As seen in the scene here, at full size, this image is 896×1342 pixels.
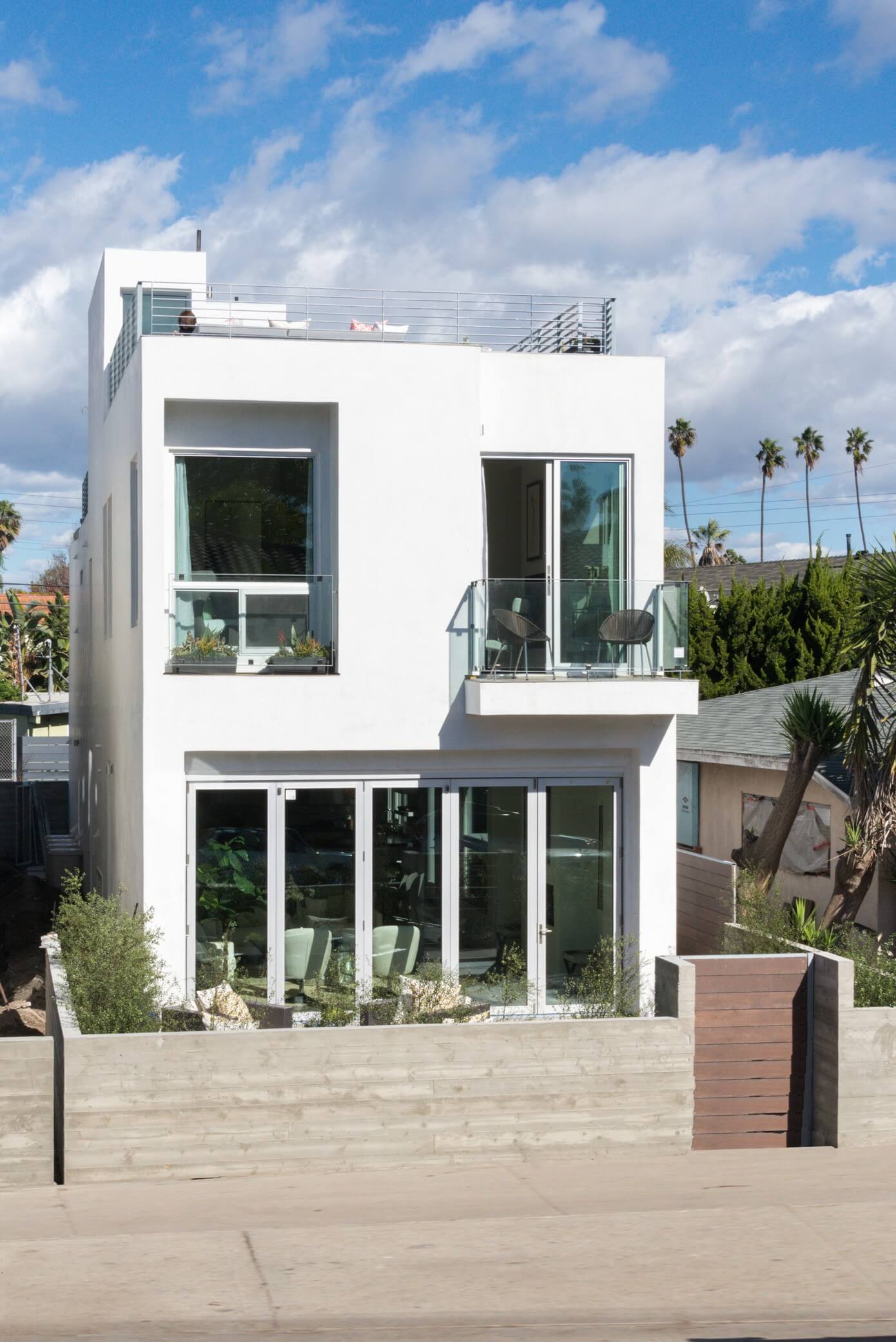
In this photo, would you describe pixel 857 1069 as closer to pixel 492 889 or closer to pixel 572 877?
pixel 572 877

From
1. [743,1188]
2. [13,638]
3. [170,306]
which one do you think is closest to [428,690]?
[170,306]

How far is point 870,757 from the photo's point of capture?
13.5m

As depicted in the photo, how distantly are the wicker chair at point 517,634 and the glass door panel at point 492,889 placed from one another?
1227mm

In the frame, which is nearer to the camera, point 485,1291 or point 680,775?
point 485,1291

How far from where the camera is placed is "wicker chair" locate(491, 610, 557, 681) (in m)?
13.2

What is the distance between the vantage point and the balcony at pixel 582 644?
1302 centimetres

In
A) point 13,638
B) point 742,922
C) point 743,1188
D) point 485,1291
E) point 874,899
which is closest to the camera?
point 485,1291

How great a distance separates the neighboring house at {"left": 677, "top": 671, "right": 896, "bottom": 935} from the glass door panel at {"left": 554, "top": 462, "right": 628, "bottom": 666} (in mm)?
4421

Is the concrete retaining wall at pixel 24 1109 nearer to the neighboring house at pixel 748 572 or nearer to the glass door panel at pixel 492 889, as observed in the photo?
the glass door panel at pixel 492 889

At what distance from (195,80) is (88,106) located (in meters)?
1.84

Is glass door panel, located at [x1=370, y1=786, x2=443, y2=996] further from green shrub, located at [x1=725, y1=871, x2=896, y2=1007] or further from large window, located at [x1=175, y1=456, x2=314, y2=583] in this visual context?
green shrub, located at [x1=725, y1=871, x2=896, y2=1007]

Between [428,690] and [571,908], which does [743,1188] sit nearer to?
[571,908]

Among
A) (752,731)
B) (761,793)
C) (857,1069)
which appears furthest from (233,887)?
(752,731)

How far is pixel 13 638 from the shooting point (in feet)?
218
